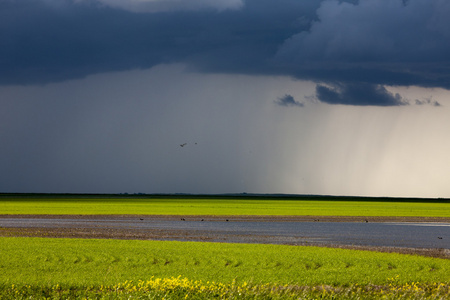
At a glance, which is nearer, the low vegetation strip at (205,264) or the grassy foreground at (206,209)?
the low vegetation strip at (205,264)

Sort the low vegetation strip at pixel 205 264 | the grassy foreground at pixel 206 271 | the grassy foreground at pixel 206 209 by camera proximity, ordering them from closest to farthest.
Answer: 1. the grassy foreground at pixel 206 271
2. the low vegetation strip at pixel 205 264
3. the grassy foreground at pixel 206 209

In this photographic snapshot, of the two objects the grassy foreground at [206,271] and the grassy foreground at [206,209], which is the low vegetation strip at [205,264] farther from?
the grassy foreground at [206,209]

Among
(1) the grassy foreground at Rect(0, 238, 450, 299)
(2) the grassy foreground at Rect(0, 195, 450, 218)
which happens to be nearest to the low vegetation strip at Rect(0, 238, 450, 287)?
(1) the grassy foreground at Rect(0, 238, 450, 299)

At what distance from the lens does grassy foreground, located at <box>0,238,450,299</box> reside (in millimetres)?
20438

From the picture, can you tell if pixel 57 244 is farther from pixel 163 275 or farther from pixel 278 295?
pixel 278 295

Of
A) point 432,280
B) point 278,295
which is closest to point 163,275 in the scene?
point 278,295

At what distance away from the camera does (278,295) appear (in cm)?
1780

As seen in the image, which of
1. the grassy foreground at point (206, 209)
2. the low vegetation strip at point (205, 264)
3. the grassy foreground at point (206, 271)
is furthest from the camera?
the grassy foreground at point (206, 209)

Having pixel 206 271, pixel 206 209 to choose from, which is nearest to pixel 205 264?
pixel 206 271

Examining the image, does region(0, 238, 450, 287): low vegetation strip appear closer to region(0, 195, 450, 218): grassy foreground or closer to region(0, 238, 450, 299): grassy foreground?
region(0, 238, 450, 299): grassy foreground

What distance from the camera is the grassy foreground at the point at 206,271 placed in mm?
20438

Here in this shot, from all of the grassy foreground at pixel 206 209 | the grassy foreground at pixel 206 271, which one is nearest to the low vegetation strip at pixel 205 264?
the grassy foreground at pixel 206 271

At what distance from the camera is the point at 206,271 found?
27203 mm

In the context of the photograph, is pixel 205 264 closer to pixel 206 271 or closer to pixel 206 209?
pixel 206 271
